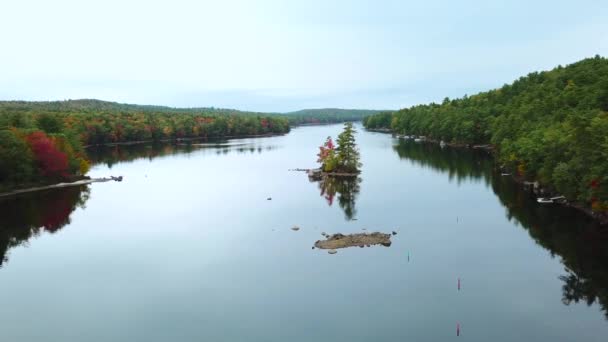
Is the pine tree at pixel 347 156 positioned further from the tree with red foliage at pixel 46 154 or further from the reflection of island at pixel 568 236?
the tree with red foliage at pixel 46 154

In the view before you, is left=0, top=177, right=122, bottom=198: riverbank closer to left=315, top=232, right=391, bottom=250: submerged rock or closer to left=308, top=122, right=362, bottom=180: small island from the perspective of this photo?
left=308, top=122, right=362, bottom=180: small island

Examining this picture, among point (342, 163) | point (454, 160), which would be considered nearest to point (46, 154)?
point (342, 163)

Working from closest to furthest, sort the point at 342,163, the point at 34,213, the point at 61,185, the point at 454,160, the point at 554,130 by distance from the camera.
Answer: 1. the point at 34,213
2. the point at 554,130
3. the point at 61,185
4. the point at 342,163
5. the point at 454,160

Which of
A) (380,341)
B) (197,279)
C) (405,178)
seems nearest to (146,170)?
(405,178)

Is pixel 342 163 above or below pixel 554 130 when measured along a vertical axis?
below

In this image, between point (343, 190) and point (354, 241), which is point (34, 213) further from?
point (343, 190)

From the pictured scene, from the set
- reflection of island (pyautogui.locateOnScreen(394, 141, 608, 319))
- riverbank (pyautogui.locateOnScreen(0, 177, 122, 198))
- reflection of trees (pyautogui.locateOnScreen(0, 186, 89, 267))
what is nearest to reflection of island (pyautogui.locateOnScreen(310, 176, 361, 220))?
reflection of island (pyautogui.locateOnScreen(394, 141, 608, 319))

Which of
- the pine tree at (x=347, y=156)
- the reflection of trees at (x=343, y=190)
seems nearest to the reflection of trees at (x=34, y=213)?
the reflection of trees at (x=343, y=190)
